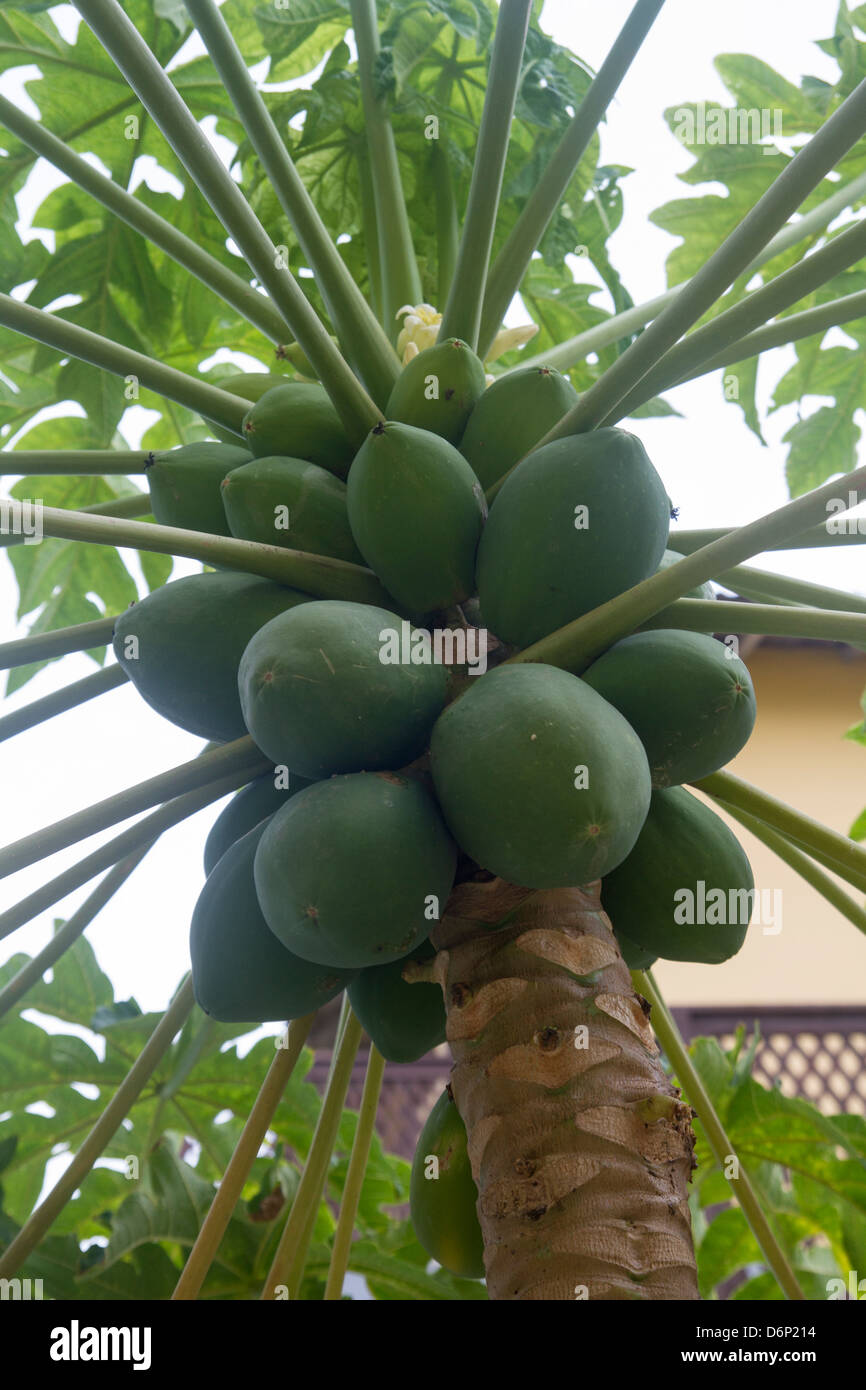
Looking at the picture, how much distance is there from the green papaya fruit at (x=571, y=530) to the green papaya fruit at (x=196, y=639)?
0.27 metres


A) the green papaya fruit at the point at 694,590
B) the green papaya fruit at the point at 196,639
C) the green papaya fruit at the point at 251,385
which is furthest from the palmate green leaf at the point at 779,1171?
the green papaya fruit at the point at 251,385

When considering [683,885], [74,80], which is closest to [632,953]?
[683,885]

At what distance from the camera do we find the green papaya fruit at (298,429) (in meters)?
1.58

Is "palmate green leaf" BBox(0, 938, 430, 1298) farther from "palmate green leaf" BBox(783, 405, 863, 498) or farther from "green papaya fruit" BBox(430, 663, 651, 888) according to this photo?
"palmate green leaf" BBox(783, 405, 863, 498)

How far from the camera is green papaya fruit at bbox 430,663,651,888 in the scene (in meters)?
1.07

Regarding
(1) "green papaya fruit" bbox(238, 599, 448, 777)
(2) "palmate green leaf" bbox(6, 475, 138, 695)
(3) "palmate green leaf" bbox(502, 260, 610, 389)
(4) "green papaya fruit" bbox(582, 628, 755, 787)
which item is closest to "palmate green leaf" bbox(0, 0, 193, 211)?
(2) "palmate green leaf" bbox(6, 475, 138, 695)

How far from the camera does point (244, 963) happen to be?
1310mm

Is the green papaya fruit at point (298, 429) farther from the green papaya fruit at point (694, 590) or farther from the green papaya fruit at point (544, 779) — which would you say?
the green papaya fruit at point (544, 779)

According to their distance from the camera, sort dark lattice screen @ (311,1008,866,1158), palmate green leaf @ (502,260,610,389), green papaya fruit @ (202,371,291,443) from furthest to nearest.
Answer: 1. dark lattice screen @ (311,1008,866,1158)
2. palmate green leaf @ (502,260,610,389)
3. green papaya fruit @ (202,371,291,443)

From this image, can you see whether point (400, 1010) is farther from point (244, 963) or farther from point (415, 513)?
point (415, 513)

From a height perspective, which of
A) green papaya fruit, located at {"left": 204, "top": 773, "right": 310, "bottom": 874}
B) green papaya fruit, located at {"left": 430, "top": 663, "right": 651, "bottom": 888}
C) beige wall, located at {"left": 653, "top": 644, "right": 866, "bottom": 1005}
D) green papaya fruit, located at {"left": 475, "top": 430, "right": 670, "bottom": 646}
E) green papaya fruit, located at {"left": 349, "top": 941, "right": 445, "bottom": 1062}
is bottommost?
beige wall, located at {"left": 653, "top": 644, "right": 866, "bottom": 1005}

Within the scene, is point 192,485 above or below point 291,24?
below

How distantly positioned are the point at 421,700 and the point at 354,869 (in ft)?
0.72

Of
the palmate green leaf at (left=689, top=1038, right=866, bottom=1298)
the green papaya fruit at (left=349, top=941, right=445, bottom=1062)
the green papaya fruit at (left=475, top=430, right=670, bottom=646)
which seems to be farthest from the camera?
the palmate green leaf at (left=689, top=1038, right=866, bottom=1298)
